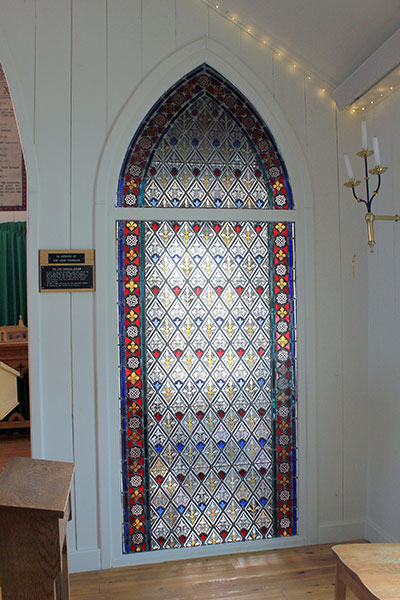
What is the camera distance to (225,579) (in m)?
2.85

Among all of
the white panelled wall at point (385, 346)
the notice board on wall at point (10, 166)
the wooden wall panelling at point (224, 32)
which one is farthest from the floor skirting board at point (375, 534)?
the notice board on wall at point (10, 166)

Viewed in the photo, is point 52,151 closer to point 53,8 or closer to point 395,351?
point 53,8

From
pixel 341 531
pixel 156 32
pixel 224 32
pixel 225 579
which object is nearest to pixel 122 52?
pixel 156 32

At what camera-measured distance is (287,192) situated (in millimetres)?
3270

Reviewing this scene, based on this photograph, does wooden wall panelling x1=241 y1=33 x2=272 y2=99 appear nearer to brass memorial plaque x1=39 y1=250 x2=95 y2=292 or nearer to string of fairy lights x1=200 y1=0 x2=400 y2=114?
string of fairy lights x1=200 y1=0 x2=400 y2=114

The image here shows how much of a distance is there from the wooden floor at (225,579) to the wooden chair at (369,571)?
0.72m

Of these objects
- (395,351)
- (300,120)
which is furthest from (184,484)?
(300,120)

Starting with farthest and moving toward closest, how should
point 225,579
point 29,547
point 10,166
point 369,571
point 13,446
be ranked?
point 10,166 < point 13,446 < point 225,579 < point 369,571 < point 29,547

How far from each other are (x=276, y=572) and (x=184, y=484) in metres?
0.72

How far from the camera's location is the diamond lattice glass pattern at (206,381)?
309 cm

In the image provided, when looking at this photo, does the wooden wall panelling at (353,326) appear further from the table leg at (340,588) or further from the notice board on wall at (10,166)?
the notice board on wall at (10,166)

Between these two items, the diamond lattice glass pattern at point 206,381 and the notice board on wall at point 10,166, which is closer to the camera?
the diamond lattice glass pattern at point 206,381

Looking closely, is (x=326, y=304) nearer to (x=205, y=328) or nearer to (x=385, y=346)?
(x=385, y=346)

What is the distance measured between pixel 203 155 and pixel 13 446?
3.95 meters
